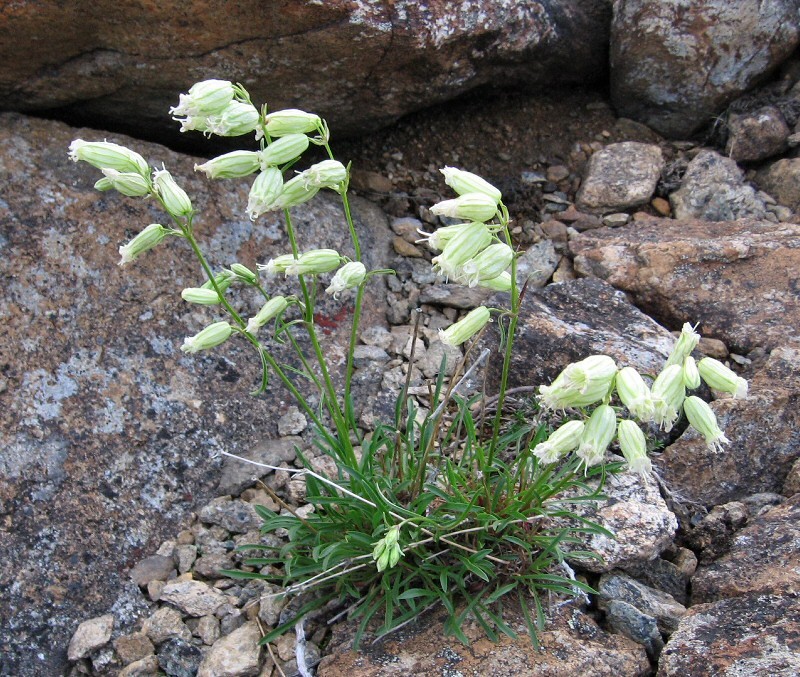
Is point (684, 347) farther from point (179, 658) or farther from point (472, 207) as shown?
point (179, 658)

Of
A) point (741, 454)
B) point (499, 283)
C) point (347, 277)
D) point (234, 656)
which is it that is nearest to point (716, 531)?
point (741, 454)

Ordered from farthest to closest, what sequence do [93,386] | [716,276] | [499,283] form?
[716,276] < [93,386] < [499,283]

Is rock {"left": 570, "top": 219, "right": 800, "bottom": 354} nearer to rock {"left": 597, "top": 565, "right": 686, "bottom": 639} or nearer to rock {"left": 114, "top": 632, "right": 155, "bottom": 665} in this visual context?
rock {"left": 597, "top": 565, "right": 686, "bottom": 639}

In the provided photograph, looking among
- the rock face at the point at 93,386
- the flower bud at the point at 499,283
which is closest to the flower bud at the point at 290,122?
the flower bud at the point at 499,283

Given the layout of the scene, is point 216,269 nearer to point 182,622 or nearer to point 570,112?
point 182,622

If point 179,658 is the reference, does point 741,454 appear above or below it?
above

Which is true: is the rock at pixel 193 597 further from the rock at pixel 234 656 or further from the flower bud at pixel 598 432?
the flower bud at pixel 598 432

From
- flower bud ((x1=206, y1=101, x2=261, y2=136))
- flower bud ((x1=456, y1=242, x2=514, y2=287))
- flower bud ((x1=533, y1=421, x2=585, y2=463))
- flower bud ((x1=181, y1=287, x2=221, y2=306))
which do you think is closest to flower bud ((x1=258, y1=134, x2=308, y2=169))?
flower bud ((x1=206, y1=101, x2=261, y2=136))
